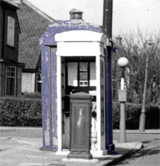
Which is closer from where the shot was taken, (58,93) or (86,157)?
(86,157)

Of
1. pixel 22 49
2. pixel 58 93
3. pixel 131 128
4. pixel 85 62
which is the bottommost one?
pixel 131 128

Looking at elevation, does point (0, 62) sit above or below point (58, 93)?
above

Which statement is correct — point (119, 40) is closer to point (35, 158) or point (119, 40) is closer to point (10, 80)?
point (10, 80)

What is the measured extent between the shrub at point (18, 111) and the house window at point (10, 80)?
3.66 meters

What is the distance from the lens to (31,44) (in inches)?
1538

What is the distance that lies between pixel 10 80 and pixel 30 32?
438 inches

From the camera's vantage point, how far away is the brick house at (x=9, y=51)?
2920 centimetres

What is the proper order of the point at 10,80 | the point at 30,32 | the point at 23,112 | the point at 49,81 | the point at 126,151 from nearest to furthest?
1. the point at 49,81
2. the point at 126,151
3. the point at 23,112
4. the point at 10,80
5. the point at 30,32

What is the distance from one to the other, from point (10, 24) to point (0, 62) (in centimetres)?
286

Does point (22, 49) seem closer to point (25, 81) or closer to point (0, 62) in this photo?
point (25, 81)

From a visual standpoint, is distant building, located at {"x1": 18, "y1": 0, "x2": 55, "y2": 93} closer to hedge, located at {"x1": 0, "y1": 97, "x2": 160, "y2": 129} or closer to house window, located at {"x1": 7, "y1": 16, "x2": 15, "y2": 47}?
house window, located at {"x1": 7, "y1": 16, "x2": 15, "y2": 47}

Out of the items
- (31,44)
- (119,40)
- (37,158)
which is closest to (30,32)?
(31,44)

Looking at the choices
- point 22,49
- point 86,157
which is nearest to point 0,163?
point 86,157

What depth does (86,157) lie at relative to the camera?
10.3m
